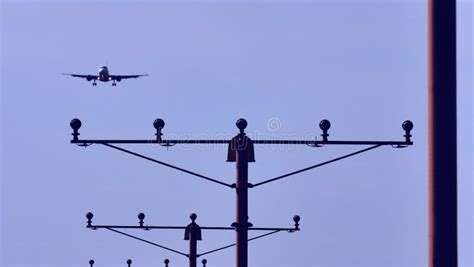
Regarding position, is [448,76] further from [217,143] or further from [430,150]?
[217,143]

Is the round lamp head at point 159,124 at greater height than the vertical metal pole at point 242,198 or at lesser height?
greater

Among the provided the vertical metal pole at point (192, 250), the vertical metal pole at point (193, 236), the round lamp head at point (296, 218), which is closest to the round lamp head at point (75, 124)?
the round lamp head at point (296, 218)

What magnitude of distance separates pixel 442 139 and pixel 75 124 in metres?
7.60

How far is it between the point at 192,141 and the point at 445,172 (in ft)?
20.9

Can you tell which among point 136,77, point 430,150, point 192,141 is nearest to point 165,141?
point 192,141

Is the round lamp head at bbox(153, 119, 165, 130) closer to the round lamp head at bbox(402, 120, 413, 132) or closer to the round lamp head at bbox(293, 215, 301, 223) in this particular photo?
the round lamp head at bbox(402, 120, 413, 132)

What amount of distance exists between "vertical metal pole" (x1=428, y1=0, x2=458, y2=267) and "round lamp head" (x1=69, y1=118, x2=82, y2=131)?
24.5 ft

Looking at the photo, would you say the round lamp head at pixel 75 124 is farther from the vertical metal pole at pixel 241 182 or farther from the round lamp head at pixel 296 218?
the round lamp head at pixel 296 218

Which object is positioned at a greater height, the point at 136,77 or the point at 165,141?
the point at 136,77

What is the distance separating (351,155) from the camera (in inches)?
653

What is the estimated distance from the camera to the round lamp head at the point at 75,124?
54.3 ft

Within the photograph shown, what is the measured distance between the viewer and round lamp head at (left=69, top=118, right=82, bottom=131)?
54.3 ft

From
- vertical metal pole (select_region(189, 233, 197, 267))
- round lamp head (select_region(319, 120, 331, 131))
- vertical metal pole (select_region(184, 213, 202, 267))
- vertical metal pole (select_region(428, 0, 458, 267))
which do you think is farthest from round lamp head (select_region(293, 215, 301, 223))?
vertical metal pole (select_region(428, 0, 458, 267))

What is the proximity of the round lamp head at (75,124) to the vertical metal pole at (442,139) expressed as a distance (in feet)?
24.5
